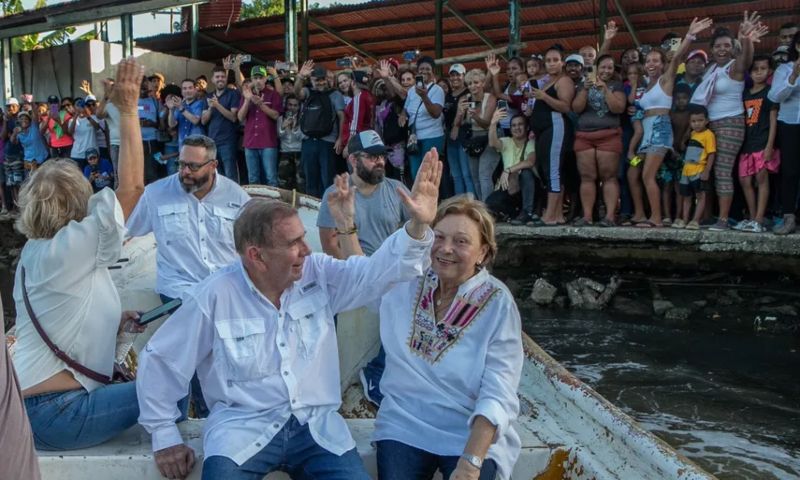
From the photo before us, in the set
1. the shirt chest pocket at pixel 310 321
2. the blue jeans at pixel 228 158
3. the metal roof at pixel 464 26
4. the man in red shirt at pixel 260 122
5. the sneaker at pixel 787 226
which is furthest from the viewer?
the metal roof at pixel 464 26

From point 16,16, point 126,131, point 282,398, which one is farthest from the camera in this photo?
point 16,16

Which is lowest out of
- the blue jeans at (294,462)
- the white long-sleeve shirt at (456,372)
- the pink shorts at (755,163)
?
the blue jeans at (294,462)

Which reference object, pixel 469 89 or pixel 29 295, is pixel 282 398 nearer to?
pixel 29 295

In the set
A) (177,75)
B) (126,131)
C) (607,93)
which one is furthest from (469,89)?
(177,75)

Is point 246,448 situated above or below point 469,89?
below

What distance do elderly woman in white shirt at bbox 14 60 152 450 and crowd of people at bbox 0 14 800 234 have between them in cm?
548

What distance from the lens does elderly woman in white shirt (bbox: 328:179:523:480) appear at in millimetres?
2482

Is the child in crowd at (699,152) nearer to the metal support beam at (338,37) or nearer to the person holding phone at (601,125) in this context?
the person holding phone at (601,125)

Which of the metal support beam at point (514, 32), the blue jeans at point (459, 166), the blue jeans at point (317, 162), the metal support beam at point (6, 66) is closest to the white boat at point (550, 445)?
the blue jeans at point (459, 166)

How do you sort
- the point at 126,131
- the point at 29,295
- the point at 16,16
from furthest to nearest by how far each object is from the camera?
the point at 16,16 → the point at 126,131 → the point at 29,295

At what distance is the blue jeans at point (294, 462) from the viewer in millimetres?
2416

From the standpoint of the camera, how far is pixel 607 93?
7.23 meters

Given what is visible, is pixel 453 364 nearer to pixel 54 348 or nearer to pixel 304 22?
pixel 54 348

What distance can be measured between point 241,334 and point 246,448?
0.36 metres
